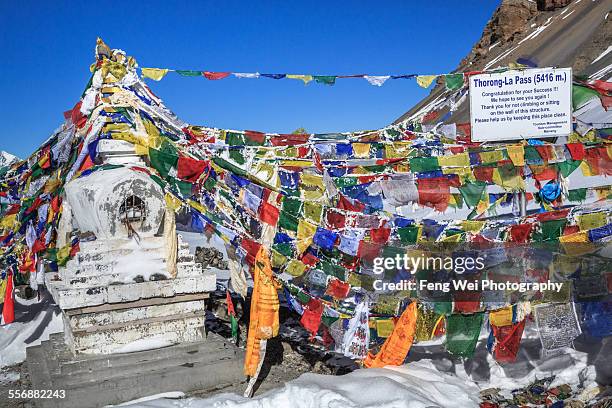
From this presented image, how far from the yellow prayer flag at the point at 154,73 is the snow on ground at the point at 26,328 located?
15.0 ft

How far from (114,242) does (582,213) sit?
→ 664cm

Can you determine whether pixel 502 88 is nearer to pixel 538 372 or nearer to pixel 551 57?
pixel 538 372

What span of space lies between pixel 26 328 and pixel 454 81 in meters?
8.97

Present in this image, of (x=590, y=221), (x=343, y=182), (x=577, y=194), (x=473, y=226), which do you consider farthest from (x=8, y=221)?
(x=577, y=194)

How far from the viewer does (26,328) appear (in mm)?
10023

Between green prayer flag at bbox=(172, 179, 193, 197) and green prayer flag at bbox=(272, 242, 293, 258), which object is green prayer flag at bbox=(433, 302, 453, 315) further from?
green prayer flag at bbox=(172, 179, 193, 197)

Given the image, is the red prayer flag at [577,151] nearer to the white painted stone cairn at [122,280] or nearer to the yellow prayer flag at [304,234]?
the yellow prayer flag at [304,234]

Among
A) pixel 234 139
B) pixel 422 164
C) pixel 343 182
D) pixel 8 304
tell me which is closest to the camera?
pixel 8 304

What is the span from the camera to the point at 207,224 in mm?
8242

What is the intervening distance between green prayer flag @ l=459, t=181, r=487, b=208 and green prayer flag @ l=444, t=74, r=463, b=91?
6.57 feet

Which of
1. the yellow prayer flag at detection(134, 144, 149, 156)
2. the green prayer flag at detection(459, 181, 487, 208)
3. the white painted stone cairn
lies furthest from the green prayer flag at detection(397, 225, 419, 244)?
the yellow prayer flag at detection(134, 144, 149, 156)

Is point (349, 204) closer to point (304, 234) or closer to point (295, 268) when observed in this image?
point (304, 234)

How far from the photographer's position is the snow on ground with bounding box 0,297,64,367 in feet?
30.7

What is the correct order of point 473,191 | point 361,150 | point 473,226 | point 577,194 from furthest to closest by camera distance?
point 361,150 → point 577,194 → point 473,191 → point 473,226
